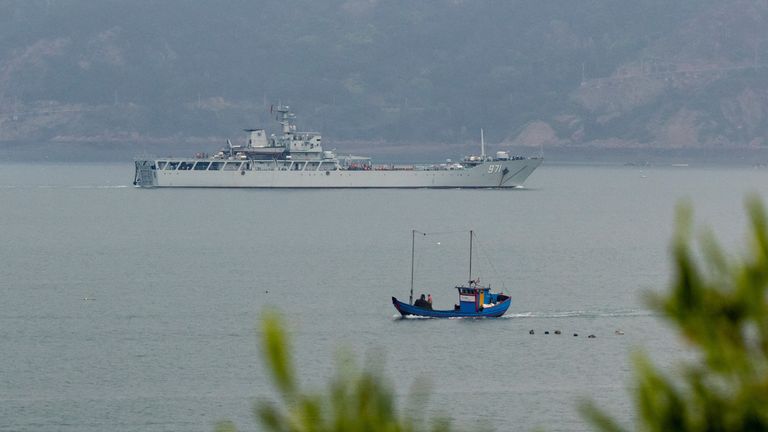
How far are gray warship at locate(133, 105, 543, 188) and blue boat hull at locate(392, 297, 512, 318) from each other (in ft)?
325

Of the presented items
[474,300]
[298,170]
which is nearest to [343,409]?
[474,300]

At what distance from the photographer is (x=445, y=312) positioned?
6078 cm

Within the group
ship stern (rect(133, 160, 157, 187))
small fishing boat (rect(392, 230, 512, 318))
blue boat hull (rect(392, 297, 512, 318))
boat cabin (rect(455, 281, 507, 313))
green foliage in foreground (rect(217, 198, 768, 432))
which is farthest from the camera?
ship stern (rect(133, 160, 157, 187))

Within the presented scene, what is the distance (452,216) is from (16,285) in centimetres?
6699

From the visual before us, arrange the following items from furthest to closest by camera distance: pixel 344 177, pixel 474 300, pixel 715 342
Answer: pixel 344 177
pixel 474 300
pixel 715 342

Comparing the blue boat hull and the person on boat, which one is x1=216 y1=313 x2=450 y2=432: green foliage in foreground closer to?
the blue boat hull

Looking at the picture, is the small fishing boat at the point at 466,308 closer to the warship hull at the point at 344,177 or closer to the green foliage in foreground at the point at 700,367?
the green foliage in foreground at the point at 700,367

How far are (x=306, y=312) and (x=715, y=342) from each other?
2266 inches

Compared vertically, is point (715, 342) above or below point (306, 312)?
below

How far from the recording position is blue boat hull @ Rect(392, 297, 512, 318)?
197ft

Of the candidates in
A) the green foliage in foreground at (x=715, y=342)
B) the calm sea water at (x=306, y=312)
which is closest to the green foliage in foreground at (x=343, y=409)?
Result: the green foliage in foreground at (x=715, y=342)

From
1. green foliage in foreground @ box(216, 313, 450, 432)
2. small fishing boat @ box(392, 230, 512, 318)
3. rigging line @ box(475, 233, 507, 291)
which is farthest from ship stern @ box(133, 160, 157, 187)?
green foliage in foreground @ box(216, 313, 450, 432)

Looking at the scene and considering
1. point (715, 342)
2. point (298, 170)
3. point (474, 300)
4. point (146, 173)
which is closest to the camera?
point (715, 342)

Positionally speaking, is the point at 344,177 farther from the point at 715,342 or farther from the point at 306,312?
the point at 715,342
